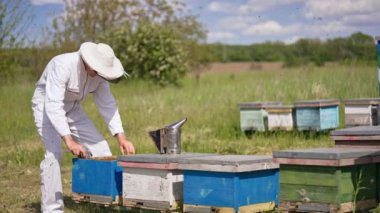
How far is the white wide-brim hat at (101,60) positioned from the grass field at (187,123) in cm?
131

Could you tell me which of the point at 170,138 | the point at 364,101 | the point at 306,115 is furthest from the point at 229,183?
the point at 306,115

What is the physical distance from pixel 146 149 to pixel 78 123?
3.15 m

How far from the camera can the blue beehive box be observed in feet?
15.7

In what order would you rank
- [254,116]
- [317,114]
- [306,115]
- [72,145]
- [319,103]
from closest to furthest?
[72,145], [319,103], [317,114], [306,115], [254,116]

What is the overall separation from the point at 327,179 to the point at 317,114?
492 centimetres

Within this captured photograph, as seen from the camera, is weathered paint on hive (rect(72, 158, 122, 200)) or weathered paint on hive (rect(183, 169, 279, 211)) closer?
weathered paint on hive (rect(183, 169, 279, 211))

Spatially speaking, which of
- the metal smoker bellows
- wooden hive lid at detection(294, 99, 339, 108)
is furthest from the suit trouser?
wooden hive lid at detection(294, 99, 339, 108)

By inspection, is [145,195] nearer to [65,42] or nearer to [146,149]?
[146,149]

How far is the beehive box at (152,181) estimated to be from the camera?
4.36 metres

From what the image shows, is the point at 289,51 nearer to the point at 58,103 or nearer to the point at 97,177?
the point at 97,177

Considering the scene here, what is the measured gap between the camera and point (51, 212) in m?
4.79

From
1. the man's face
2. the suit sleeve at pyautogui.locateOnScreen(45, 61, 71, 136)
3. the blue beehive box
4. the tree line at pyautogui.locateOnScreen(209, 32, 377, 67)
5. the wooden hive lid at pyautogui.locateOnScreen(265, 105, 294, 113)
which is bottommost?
the blue beehive box

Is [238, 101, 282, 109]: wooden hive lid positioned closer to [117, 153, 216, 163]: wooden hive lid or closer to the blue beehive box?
the blue beehive box

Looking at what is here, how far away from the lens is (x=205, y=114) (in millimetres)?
10992
